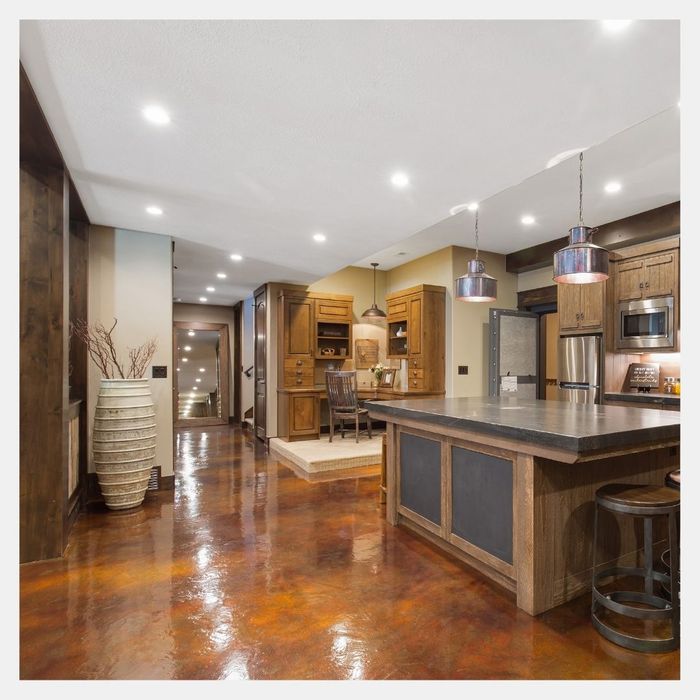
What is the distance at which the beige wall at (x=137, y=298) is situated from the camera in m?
4.08

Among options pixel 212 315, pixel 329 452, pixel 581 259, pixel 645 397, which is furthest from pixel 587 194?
pixel 212 315

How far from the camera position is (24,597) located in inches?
91.1

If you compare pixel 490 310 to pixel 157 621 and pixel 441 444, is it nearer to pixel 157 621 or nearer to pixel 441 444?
pixel 441 444

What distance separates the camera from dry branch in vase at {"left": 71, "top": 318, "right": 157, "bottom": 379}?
3830 millimetres

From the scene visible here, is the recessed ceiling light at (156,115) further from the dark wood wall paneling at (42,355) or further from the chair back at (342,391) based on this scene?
the chair back at (342,391)

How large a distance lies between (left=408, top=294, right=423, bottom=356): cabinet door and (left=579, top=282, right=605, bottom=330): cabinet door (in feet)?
6.88

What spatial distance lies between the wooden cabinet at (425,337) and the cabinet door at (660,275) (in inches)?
102

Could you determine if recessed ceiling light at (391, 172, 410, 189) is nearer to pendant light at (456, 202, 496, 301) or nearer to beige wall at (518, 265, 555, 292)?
pendant light at (456, 202, 496, 301)

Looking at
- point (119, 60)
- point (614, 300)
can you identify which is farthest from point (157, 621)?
point (614, 300)

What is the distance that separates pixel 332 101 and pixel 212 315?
7.68 meters

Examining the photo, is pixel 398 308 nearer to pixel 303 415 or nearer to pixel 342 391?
pixel 342 391

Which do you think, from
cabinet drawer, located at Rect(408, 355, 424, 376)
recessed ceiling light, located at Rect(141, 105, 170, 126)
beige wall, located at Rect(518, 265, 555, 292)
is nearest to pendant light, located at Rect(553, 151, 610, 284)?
recessed ceiling light, located at Rect(141, 105, 170, 126)

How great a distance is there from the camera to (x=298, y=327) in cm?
673

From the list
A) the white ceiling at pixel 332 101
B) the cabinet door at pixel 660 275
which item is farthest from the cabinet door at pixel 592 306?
the white ceiling at pixel 332 101
